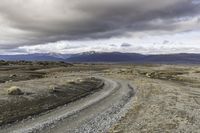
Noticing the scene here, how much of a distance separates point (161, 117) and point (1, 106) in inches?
620

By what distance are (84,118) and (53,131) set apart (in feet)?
19.4

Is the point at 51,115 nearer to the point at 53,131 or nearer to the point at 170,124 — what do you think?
the point at 53,131

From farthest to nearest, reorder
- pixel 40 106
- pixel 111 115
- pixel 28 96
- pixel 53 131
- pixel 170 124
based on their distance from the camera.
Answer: pixel 28 96 → pixel 40 106 → pixel 111 115 → pixel 170 124 → pixel 53 131

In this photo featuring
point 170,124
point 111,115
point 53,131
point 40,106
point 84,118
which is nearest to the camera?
point 53,131

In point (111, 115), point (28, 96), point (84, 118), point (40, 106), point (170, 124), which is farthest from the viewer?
point (28, 96)

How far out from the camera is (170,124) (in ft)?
87.0

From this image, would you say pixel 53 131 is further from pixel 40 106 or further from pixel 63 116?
pixel 40 106

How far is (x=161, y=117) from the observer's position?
2975 cm

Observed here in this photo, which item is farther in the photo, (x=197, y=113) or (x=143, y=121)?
(x=197, y=113)

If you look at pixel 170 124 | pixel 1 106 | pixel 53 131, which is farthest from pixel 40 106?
pixel 170 124

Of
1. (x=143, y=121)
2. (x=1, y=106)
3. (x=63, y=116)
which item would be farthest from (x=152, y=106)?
(x=1, y=106)

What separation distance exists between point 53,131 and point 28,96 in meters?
17.6

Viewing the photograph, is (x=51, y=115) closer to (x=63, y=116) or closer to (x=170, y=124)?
(x=63, y=116)

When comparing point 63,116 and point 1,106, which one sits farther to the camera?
point 1,106
